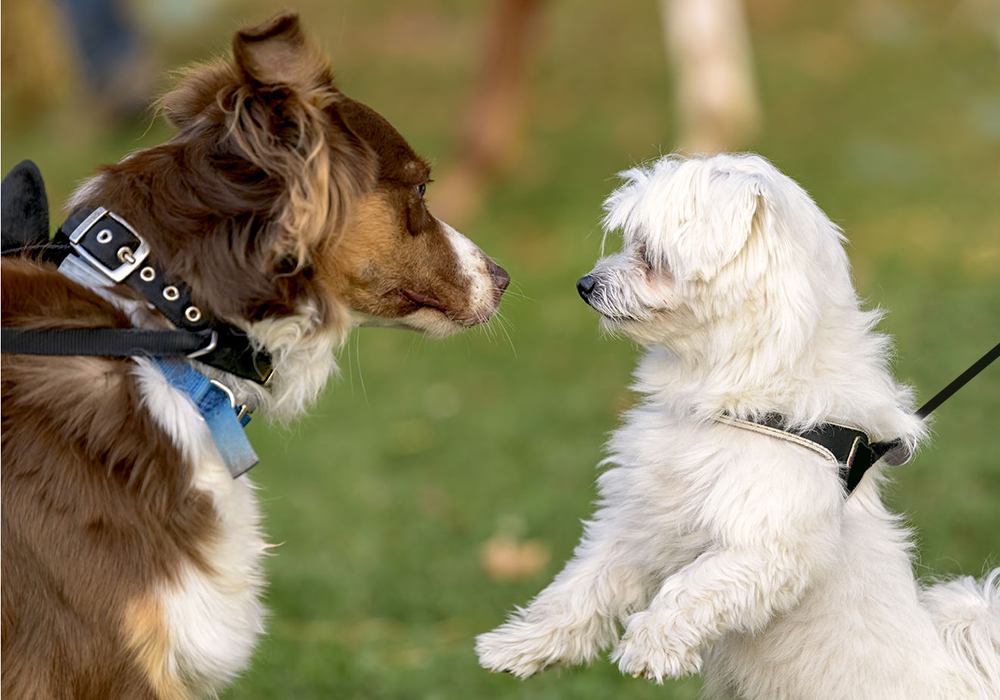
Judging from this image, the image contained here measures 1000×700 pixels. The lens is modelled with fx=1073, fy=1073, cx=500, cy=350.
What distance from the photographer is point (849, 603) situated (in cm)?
299

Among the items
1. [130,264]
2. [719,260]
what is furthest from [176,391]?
[719,260]

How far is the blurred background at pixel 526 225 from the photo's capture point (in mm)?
5465

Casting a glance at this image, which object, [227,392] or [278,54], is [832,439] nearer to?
[227,392]

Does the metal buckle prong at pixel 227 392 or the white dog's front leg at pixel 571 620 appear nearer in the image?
the metal buckle prong at pixel 227 392

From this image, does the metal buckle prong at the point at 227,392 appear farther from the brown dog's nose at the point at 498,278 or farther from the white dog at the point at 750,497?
the white dog at the point at 750,497

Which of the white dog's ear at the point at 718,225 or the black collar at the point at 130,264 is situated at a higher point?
the black collar at the point at 130,264

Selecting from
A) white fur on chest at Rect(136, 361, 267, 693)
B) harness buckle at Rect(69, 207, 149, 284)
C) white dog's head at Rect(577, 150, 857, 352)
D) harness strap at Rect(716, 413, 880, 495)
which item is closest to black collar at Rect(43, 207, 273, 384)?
harness buckle at Rect(69, 207, 149, 284)

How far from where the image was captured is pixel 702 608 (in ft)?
9.07

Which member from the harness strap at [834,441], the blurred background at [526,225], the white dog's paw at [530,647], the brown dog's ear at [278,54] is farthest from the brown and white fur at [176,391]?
the harness strap at [834,441]

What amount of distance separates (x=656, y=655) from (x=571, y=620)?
459 millimetres

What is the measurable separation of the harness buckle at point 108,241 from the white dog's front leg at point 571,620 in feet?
4.84

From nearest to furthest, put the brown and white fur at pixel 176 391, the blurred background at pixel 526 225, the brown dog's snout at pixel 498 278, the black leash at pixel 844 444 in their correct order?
the brown and white fur at pixel 176 391
the black leash at pixel 844 444
the brown dog's snout at pixel 498 278
the blurred background at pixel 526 225

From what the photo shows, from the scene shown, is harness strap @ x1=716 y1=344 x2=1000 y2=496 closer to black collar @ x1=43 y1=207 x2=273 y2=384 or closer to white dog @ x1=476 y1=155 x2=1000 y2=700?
white dog @ x1=476 y1=155 x2=1000 y2=700

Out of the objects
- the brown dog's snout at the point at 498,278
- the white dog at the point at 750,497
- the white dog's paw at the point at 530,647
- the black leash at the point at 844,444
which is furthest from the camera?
the brown dog's snout at the point at 498,278
